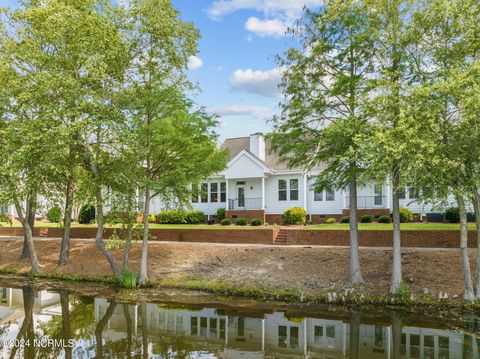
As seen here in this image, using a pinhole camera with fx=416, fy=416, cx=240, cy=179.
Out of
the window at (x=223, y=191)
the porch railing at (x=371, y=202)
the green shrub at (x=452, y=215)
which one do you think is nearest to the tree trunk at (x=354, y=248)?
the green shrub at (x=452, y=215)

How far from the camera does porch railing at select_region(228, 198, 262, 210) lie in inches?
1201

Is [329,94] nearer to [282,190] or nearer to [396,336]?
[396,336]

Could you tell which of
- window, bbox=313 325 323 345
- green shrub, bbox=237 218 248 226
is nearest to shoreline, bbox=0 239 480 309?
window, bbox=313 325 323 345

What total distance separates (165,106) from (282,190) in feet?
50.8

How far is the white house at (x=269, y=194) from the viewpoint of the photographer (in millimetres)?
28328

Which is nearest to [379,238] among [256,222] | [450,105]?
[450,105]

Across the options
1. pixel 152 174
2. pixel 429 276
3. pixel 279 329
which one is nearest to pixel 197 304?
pixel 279 329

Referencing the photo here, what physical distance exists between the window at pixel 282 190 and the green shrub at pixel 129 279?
1521 cm

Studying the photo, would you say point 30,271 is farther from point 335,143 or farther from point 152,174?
point 335,143

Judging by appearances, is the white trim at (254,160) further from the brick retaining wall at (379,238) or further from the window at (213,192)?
the brick retaining wall at (379,238)

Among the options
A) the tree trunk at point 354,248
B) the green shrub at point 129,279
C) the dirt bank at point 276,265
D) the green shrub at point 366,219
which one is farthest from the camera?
the green shrub at point 366,219

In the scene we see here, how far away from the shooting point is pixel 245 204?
1225 inches

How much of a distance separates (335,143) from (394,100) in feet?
8.02

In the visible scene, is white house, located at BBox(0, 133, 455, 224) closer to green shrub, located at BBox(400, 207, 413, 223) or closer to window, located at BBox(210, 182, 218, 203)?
window, located at BBox(210, 182, 218, 203)
